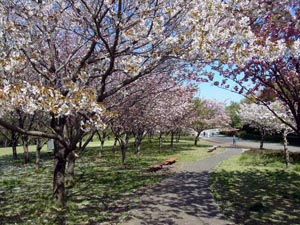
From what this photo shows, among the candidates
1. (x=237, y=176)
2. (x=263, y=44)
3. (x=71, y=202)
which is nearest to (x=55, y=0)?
(x=263, y=44)

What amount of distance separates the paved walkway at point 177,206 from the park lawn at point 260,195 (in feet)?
1.25

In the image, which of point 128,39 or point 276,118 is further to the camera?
point 276,118

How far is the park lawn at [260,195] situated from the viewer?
709cm

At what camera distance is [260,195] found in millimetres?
9281

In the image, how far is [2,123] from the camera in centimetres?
524

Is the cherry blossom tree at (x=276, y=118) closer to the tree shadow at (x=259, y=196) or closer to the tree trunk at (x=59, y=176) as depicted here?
the tree shadow at (x=259, y=196)

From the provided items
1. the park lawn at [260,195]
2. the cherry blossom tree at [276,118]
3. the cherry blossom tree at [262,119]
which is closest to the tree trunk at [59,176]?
the park lawn at [260,195]

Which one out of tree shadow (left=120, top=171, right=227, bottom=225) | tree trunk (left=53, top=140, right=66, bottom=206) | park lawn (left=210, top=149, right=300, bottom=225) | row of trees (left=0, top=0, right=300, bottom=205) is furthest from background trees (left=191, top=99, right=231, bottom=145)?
row of trees (left=0, top=0, right=300, bottom=205)

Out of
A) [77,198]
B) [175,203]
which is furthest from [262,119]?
[77,198]

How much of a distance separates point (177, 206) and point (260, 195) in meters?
3.01

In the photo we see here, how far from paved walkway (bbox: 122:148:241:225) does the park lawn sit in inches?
15.0

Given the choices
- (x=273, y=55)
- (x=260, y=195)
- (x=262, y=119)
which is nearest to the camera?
(x=273, y=55)

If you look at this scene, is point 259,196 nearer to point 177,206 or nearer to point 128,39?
point 177,206

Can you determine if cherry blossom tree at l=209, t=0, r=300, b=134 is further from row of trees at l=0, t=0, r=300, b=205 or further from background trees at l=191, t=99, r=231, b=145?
background trees at l=191, t=99, r=231, b=145
